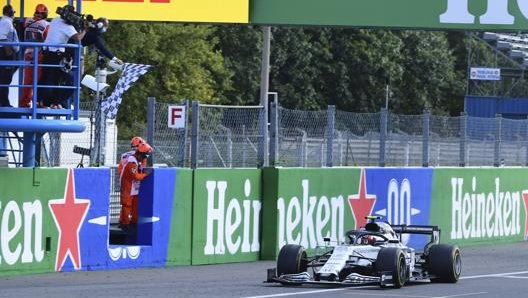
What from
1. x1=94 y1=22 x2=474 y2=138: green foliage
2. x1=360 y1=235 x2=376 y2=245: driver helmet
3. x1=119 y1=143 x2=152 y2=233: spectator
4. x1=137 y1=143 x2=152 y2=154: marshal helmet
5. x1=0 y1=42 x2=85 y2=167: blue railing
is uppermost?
x1=94 y1=22 x2=474 y2=138: green foliage

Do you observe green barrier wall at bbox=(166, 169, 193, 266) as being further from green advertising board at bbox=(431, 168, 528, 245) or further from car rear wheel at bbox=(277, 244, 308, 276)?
green advertising board at bbox=(431, 168, 528, 245)

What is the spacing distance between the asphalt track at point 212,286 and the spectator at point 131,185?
831 mm

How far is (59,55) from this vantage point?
1850cm

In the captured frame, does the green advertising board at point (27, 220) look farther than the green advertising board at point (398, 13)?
No

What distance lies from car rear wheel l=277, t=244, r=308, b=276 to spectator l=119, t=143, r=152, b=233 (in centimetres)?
334

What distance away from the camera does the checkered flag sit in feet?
68.0

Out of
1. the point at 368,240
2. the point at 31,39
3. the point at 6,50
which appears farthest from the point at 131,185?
the point at 368,240

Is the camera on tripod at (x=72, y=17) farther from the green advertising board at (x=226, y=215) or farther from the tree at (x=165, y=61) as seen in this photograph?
the tree at (x=165, y=61)

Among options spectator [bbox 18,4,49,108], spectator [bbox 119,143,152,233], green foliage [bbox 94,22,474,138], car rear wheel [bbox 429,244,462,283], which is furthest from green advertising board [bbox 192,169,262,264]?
green foliage [bbox 94,22,474,138]

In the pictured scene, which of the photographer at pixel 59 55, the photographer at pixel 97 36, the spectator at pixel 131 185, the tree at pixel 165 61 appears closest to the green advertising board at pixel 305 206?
the spectator at pixel 131 185

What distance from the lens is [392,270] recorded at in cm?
1645

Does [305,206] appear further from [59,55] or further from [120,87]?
[59,55]

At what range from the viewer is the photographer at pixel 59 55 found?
60.2 ft

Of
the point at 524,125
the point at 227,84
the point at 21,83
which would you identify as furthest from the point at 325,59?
the point at 21,83
